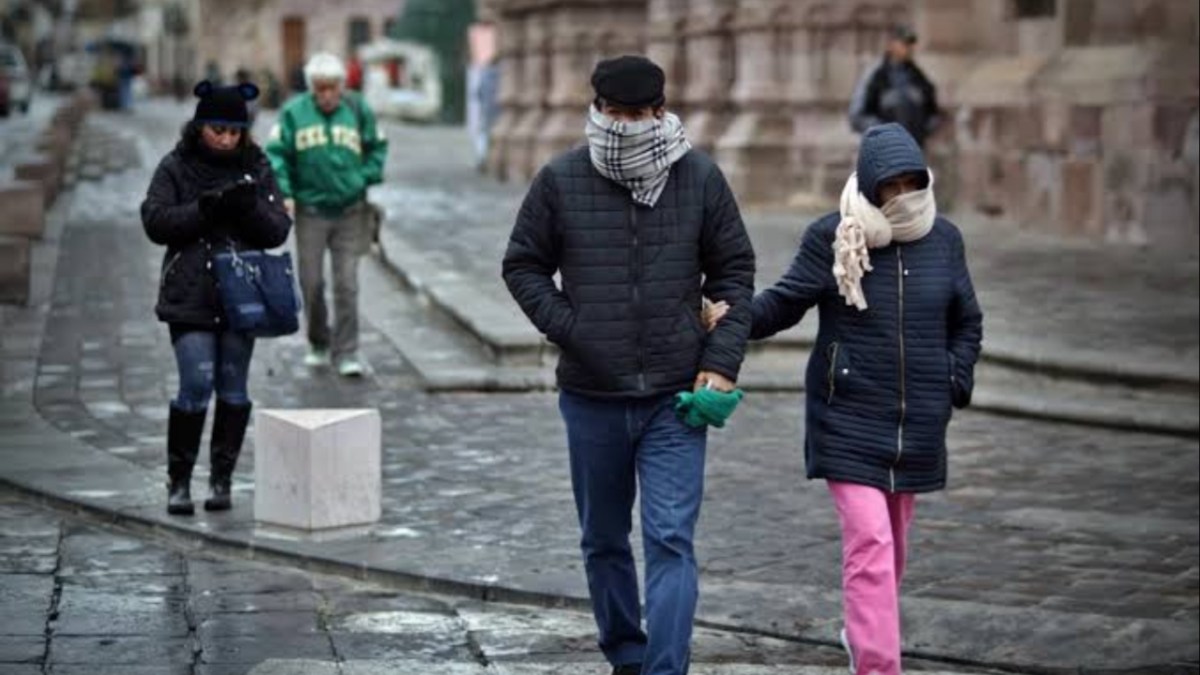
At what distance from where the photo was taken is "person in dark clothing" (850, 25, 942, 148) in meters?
21.1

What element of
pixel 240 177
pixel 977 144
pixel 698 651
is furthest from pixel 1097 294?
pixel 698 651

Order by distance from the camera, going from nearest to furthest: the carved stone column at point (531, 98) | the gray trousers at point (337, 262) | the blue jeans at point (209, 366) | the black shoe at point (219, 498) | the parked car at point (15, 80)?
the blue jeans at point (209, 366) → the black shoe at point (219, 498) → the gray trousers at point (337, 262) → the carved stone column at point (531, 98) → the parked car at point (15, 80)

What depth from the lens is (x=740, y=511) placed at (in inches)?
426

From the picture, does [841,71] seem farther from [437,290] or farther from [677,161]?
[677,161]

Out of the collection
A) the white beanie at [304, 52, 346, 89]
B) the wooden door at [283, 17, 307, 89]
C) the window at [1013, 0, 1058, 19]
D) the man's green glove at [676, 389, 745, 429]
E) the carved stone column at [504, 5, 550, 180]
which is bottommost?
the wooden door at [283, 17, 307, 89]

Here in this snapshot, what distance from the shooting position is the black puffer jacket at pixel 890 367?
7398 millimetres

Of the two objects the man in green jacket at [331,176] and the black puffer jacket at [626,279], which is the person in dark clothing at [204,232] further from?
the man in green jacket at [331,176]

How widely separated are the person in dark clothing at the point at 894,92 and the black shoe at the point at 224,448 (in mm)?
11329

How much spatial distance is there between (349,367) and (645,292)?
25.9 feet

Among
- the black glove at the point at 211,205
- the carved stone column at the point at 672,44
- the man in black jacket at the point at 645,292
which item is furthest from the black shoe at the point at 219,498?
the carved stone column at the point at 672,44

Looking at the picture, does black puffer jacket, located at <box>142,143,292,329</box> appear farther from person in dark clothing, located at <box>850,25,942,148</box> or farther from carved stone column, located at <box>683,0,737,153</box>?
carved stone column, located at <box>683,0,737,153</box>

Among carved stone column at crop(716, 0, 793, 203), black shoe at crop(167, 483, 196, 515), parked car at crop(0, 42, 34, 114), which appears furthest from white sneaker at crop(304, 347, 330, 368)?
parked car at crop(0, 42, 34, 114)

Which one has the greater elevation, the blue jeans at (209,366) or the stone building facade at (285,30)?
the blue jeans at (209,366)

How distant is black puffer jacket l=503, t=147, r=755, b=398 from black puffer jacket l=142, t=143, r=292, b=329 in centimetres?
302
